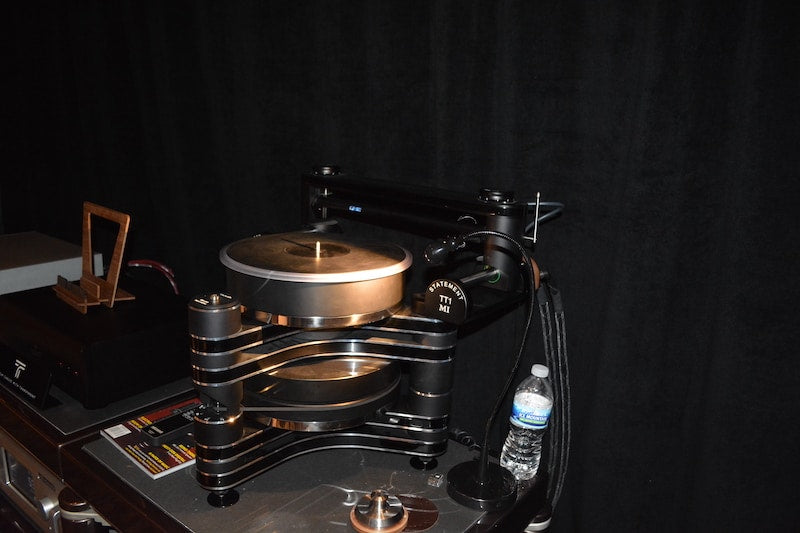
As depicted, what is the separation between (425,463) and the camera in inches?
41.3

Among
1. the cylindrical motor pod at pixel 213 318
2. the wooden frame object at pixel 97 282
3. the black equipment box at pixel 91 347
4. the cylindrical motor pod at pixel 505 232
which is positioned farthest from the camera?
the wooden frame object at pixel 97 282

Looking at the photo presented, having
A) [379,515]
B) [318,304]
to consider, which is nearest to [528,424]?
[379,515]

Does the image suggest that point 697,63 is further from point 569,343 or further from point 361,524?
point 361,524

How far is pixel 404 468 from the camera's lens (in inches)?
41.3

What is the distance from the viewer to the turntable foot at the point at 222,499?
924 millimetres

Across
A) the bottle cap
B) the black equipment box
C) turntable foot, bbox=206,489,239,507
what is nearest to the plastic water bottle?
the bottle cap

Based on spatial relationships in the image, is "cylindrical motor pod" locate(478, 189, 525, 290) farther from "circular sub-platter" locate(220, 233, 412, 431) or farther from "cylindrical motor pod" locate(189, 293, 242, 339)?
"cylindrical motor pod" locate(189, 293, 242, 339)

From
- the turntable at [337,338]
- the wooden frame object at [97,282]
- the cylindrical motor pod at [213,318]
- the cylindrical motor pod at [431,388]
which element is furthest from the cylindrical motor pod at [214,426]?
the wooden frame object at [97,282]

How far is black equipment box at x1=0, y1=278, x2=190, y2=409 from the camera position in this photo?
1187 mm

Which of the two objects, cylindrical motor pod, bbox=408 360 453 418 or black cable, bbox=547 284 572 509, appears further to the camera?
black cable, bbox=547 284 572 509

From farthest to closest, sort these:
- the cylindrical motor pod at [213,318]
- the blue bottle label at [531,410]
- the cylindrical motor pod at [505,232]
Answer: the blue bottle label at [531,410], the cylindrical motor pod at [505,232], the cylindrical motor pod at [213,318]

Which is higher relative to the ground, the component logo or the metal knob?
the component logo

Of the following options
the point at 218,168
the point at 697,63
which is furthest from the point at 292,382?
the point at 218,168

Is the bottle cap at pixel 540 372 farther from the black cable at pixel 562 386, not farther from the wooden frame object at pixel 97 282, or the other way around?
the wooden frame object at pixel 97 282
